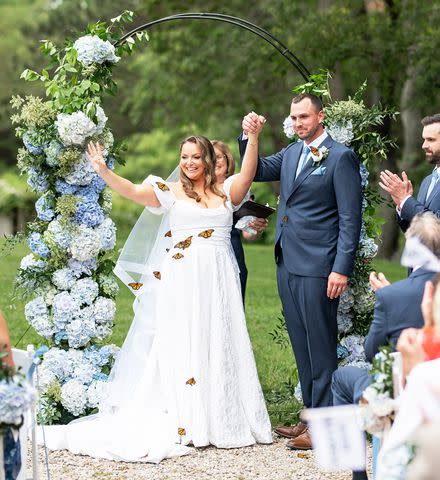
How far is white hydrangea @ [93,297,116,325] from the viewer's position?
243 inches

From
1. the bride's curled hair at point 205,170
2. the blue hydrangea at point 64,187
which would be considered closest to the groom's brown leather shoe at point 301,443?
the bride's curled hair at point 205,170

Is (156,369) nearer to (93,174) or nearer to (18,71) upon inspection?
(93,174)

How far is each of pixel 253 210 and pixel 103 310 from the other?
1.15 metres

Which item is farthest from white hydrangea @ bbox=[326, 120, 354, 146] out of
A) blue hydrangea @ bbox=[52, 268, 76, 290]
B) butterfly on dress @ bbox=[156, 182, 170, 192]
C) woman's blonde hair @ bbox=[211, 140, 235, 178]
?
blue hydrangea @ bbox=[52, 268, 76, 290]

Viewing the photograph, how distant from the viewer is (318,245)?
5676 millimetres

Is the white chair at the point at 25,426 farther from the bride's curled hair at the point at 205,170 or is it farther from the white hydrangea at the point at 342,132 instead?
the white hydrangea at the point at 342,132

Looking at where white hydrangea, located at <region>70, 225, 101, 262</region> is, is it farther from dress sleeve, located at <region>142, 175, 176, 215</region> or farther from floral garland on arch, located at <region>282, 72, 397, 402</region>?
floral garland on arch, located at <region>282, 72, 397, 402</region>

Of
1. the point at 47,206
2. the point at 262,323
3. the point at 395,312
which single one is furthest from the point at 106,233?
the point at 262,323

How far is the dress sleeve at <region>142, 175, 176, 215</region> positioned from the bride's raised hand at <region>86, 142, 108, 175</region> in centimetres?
33

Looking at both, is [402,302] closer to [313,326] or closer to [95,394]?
[313,326]

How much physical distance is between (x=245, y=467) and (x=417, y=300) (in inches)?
65.5

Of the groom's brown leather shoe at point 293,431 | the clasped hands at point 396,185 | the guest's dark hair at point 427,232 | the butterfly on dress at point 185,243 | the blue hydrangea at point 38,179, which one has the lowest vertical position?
the groom's brown leather shoe at point 293,431

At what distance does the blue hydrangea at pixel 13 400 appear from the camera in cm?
364

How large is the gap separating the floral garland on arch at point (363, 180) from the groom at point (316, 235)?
0.51 m
